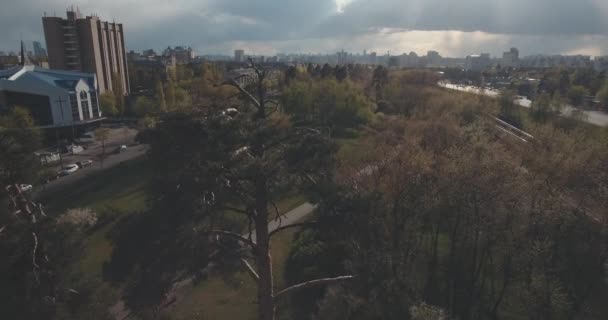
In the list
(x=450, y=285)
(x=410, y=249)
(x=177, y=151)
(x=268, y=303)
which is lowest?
(x=450, y=285)

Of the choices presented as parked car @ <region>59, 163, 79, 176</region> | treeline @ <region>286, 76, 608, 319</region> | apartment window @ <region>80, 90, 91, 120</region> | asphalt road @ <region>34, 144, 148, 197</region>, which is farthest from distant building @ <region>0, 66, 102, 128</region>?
treeline @ <region>286, 76, 608, 319</region>

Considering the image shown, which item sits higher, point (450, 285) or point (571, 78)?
point (571, 78)

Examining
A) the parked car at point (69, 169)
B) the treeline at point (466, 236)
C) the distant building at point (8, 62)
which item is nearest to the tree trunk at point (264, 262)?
the treeline at point (466, 236)

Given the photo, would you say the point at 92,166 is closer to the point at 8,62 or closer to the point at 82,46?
the point at 82,46

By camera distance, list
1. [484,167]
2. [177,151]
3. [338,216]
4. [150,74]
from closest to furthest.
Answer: [177,151] → [338,216] → [484,167] → [150,74]

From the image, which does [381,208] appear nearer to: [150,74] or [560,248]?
[560,248]

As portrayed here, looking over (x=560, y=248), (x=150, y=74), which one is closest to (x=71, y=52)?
(x=150, y=74)
